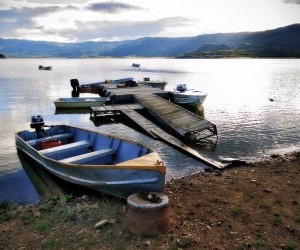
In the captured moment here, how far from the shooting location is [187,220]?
9.49 metres

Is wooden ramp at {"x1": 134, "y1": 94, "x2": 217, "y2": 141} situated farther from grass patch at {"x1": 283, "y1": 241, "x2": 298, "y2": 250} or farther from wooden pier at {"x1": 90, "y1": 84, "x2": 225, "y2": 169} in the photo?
grass patch at {"x1": 283, "y1": 241, "x2": 298, "y2": 250}

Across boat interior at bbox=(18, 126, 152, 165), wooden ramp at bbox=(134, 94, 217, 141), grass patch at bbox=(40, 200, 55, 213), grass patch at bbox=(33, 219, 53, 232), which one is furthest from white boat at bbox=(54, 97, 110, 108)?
grass patch at bbox=(33, 219, 53, 232)

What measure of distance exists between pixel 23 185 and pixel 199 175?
8.45 meters

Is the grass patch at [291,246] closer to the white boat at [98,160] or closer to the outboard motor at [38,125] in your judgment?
the white boat at [98,160]

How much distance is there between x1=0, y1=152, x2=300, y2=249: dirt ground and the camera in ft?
27.4

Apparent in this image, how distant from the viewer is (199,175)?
14656mm

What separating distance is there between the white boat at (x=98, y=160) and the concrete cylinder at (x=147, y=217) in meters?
1.57

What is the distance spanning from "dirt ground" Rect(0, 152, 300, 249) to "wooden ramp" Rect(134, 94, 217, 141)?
8.55 meters

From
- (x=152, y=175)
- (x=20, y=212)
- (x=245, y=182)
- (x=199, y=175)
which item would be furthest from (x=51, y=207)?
(x=245, y=182)

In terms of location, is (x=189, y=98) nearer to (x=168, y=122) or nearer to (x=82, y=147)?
(x=168, y=122)

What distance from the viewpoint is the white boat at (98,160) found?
1020cm

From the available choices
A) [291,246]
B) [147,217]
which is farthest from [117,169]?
[291,246]

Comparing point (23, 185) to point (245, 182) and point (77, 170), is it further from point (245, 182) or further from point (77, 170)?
point (245, 182)

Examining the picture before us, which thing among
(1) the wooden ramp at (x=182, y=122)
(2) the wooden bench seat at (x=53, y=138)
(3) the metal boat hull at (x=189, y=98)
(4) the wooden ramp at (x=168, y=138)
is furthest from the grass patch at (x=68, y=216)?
(3) the metal boat hull at (x=189, y=98)
